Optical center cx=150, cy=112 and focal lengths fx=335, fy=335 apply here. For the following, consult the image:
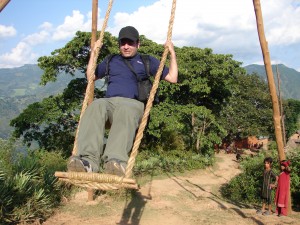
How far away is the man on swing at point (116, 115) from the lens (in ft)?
10.1

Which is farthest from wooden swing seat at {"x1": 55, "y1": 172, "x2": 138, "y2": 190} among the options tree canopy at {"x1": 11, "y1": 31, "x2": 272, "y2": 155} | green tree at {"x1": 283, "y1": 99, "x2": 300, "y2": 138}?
green tree at {"x1": 283, "y1": 99, "x2": 300, "y2": 138}

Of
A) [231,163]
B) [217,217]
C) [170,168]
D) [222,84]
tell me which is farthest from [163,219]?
[231,163]

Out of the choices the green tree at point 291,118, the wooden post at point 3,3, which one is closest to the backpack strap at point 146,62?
the wooden post at point 3,3

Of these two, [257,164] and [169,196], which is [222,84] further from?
[169,196]

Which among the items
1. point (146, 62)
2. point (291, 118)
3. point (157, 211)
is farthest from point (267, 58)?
point (291, 118)

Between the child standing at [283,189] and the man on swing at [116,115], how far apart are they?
14.8 ft

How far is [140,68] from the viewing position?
3.71m

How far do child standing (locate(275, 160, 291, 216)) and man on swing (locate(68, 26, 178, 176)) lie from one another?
14.8 feet

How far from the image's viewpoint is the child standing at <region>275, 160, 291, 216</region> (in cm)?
720

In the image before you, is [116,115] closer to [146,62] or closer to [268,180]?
[146,62]

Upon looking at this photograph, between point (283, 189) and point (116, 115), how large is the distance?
5321 mm

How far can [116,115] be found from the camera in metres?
3.32

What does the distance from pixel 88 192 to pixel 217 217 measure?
3390 mm

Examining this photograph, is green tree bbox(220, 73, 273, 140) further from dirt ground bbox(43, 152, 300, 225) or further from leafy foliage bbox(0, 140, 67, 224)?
leafy foliage bbox(0, 140, 67, 224)
